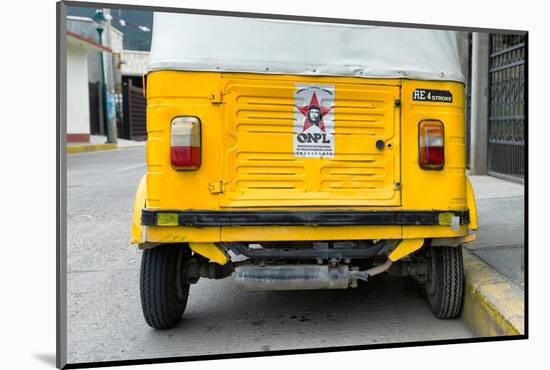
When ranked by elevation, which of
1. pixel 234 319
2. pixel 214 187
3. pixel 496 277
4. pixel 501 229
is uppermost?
pixel 214 187

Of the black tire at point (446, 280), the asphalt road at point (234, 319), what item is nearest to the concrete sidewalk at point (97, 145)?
the asphalt road at point (234, 319)

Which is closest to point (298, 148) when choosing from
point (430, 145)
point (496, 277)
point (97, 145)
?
point (430, 145)

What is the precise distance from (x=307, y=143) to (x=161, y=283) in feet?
3.88

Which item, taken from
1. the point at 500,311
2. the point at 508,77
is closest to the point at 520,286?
the point at 500,311

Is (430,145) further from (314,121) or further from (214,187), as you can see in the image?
(214,187)

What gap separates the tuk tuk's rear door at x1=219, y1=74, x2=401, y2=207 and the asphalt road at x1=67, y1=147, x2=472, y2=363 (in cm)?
90

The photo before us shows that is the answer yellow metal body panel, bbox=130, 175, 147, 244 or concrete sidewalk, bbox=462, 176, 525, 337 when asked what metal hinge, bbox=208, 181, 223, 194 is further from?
concrete sidewalk, bbox=462, 176, 525, 337

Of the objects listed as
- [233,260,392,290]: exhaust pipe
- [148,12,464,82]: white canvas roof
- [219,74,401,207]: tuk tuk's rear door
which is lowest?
[233,260,392,290]: exhaust pipe

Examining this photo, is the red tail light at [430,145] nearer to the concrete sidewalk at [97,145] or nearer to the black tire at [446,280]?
the black tire at [446,280]

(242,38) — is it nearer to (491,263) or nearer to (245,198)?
(245,198)

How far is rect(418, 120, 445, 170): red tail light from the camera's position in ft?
10.6

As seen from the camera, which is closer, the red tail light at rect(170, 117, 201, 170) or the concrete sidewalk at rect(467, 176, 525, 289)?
the red tail light at rect(170, 117, 201, 170)

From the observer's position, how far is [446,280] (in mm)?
3521

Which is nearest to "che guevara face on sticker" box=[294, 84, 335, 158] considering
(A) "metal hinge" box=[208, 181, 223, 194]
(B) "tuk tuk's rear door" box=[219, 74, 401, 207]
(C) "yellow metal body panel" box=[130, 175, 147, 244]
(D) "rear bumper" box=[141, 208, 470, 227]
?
(B) "tuk tuk's rear door" box=[219, 74, 401, 207]
